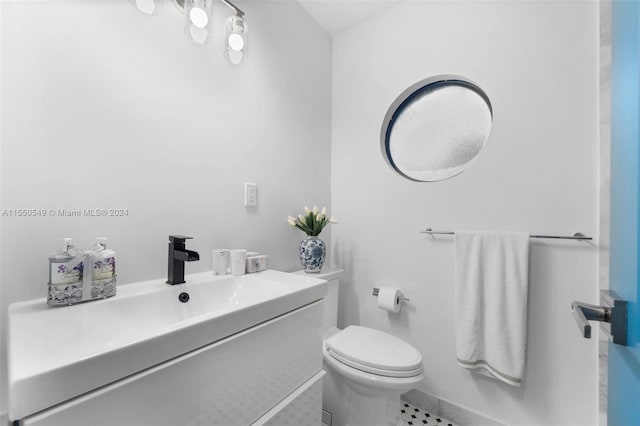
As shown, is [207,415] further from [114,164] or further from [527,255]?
[527,255]

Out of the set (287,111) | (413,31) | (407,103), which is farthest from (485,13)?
(287,111)

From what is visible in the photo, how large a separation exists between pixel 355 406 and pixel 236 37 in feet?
5.86

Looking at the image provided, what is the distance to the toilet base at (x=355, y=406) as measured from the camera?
1.23m

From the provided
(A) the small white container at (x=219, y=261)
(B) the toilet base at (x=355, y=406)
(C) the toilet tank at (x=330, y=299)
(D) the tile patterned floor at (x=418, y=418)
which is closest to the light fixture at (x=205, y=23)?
(A) the small white container at (x=219, y=261)

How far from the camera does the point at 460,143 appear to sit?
162 cm

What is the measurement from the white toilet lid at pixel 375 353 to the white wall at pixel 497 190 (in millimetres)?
368

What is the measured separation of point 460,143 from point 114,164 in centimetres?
172

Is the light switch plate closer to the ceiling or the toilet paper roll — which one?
the toilet paper roll

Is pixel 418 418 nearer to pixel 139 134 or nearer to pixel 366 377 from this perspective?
pixel 366 377

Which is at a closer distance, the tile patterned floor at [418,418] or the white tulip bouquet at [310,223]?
the tile patterned floor at [418,418]

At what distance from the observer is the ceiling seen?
5.60 ft

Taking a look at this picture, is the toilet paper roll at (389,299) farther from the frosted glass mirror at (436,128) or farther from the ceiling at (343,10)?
the ceiling at (343,10)

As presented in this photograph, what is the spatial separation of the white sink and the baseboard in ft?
3.62

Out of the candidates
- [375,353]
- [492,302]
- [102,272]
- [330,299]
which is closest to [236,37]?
[102,272]
